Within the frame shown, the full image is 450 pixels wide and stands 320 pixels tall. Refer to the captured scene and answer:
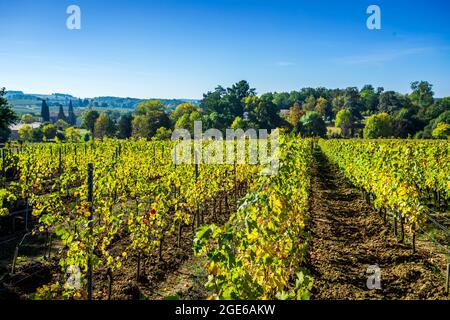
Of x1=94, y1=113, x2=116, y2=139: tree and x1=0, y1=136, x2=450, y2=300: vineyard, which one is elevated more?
x1=94, y1=113, x2=116, y2=139: tree

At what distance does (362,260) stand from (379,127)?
61.6m

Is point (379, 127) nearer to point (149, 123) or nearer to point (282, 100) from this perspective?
point (149, 123)

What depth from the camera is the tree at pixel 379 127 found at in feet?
208

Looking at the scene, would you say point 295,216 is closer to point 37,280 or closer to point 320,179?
point 37,280

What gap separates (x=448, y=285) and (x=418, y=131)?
216 ft

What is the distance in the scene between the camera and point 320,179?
1936 centimetres

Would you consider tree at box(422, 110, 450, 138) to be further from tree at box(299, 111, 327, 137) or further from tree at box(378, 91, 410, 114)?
tree at box(378, 91, 410, 114)

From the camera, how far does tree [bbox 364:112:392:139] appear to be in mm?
63281

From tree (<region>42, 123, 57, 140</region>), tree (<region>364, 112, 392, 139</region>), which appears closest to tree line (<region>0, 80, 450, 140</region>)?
tree (<region>364, 112, 392, 139</region>)

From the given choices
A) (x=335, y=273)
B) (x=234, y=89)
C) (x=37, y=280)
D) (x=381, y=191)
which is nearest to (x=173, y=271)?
(x=37, y=280)

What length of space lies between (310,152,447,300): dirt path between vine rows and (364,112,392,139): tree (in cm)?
5612

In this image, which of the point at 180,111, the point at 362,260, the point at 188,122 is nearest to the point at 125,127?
the point at 188,122

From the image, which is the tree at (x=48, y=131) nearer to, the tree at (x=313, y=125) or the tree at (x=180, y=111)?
the tree at (x=180, y=111)

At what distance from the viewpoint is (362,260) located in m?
7.41
